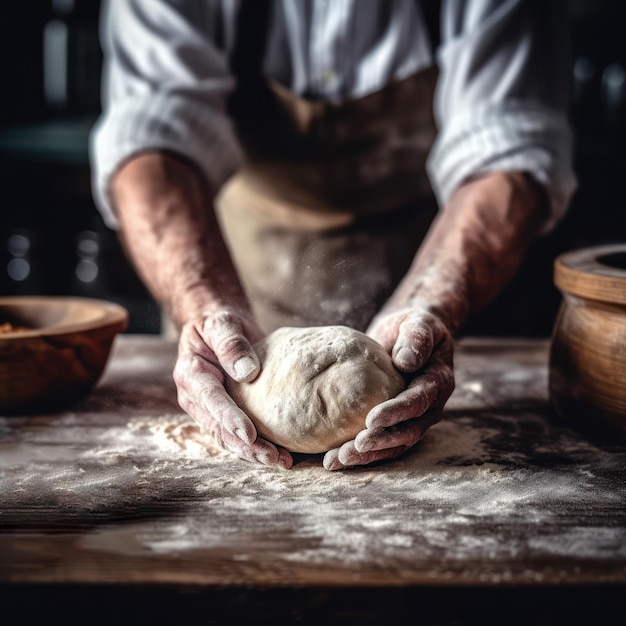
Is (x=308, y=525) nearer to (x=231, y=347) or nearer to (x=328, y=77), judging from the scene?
(x=231, y=347)

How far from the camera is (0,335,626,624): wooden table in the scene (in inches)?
29.6

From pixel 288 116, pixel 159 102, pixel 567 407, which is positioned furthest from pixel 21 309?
pixel 567 407

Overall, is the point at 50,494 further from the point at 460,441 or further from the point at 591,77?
the point at 591,77

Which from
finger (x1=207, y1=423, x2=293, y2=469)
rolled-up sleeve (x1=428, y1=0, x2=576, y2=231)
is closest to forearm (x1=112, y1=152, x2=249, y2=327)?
finger (x1=207, y1=423, x2=293, y2=469)

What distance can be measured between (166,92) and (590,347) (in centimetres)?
116

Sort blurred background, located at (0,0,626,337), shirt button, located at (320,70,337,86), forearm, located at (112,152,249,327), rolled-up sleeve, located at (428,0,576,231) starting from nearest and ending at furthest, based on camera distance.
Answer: forearm, located at (112,152,249,327)
rolled-up sleeve, located at (428,0,576,231)
shirt button, located at (320,70,337,86)
blurred background, located at (0,0,626,337)

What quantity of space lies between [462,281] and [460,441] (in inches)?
15.0

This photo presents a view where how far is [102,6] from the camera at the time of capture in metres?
3.54

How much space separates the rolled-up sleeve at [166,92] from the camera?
1653 mm

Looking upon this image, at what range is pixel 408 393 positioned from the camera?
3.51 ft

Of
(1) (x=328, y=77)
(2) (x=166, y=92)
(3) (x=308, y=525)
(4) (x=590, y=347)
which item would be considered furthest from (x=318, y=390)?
(1) (x=328, y=77)

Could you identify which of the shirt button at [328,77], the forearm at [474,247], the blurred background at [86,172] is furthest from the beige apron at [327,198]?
the blurred background at [86,172]

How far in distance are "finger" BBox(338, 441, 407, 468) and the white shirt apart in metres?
0.87

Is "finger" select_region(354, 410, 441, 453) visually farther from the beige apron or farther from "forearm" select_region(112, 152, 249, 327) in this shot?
the beige apron
